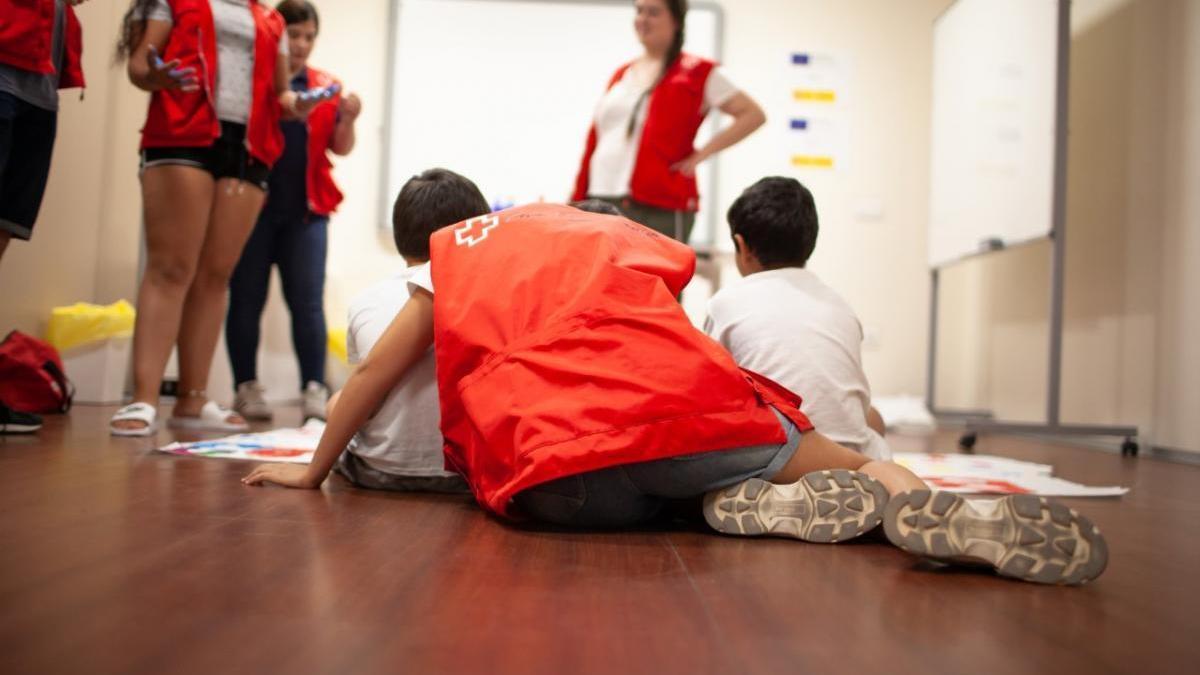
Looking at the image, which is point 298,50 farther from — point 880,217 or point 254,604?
point 880,217

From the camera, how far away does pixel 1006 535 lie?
99cm

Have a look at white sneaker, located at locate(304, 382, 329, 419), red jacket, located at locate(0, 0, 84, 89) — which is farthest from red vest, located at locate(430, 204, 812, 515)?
white sneaker, located at locate(304, 382, 329, 419)

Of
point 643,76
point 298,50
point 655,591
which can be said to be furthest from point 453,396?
point 298,50

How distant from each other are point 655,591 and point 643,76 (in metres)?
1.99

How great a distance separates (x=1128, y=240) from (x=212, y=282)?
2998 millimetres

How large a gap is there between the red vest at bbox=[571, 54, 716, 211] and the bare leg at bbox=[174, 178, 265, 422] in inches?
40.7

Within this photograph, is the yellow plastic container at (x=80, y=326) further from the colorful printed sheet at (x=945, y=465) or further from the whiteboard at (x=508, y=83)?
the whiteboard at (x=508, y=83)

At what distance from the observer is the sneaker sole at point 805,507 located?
1.15 metres

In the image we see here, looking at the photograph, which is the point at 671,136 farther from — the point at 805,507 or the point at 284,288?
the point at 805,507

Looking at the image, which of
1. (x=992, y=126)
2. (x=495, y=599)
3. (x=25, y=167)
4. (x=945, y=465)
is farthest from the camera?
(x=992, y=126)

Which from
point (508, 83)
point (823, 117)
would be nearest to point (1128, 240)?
point (823, 117)

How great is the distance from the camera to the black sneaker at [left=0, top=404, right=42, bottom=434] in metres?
2.04

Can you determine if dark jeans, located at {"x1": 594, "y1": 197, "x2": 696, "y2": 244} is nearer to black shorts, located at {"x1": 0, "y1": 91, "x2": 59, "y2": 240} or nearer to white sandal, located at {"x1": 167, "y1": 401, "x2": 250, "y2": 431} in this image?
white sandal, located at {"x1": 167, "y1": 401, "x2": 250, "y2": 431}

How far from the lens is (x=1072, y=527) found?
966 mm
